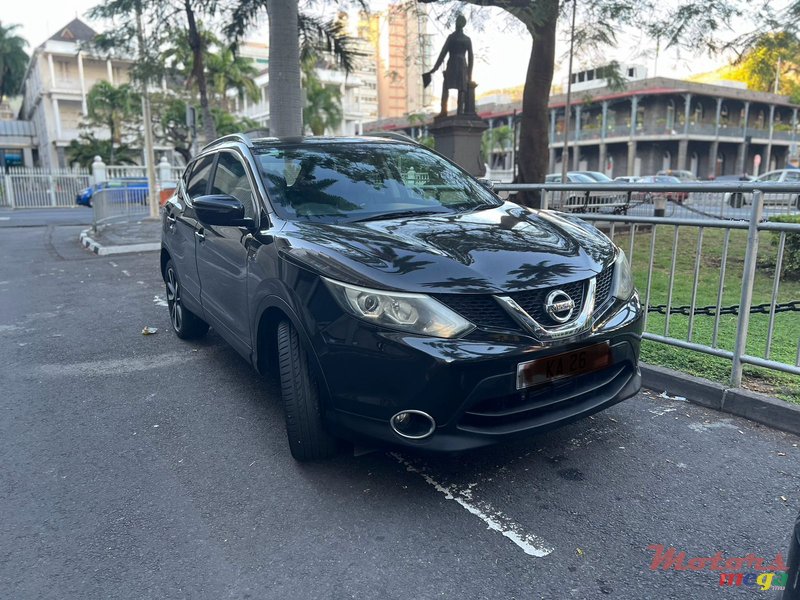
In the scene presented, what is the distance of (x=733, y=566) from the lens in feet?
8.23

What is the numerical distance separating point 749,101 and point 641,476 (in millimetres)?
60645

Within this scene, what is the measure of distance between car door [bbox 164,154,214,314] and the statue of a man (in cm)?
812

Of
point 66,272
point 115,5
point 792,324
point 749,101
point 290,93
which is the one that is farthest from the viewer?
point 749,101

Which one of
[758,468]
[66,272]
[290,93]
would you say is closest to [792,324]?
[758,468]

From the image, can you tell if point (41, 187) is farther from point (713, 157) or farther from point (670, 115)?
point (713, 157)

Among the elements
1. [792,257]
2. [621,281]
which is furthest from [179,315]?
[792,257]

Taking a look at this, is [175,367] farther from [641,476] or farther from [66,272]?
[66,272]

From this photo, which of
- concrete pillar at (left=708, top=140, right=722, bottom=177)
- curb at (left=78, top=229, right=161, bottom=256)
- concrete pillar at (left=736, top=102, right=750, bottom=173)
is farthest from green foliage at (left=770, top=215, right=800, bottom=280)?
concrete pillar at (left=736, top=102, right=750, bottom=173)

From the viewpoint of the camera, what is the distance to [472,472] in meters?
3.28

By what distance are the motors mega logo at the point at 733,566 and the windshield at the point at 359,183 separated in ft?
7.36

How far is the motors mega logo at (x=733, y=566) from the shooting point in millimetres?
2416

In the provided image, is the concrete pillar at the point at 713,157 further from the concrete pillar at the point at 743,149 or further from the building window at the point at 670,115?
the building window at the point at 670,115

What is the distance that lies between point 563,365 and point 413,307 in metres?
0.78

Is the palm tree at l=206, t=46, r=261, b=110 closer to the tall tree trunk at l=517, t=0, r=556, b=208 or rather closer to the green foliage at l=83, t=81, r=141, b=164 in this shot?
the green foliage at l=83, t=81, r=141, b=164
